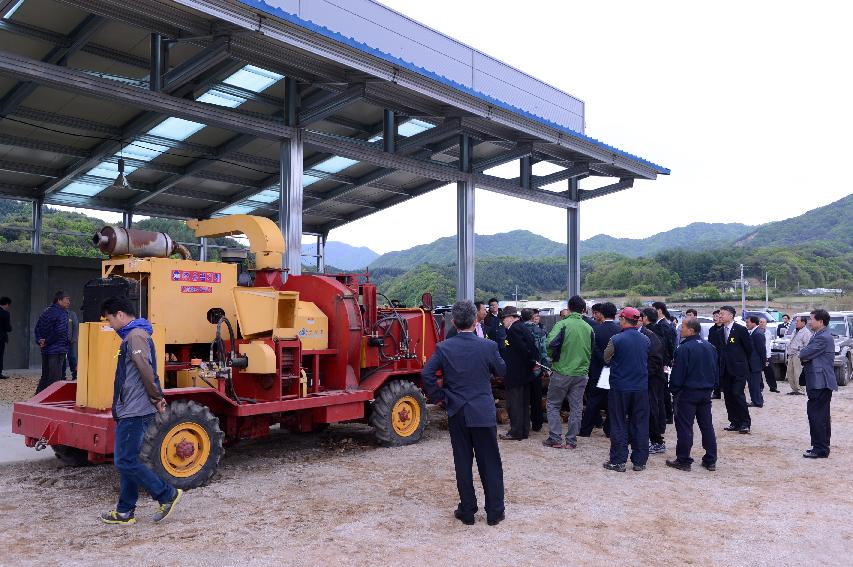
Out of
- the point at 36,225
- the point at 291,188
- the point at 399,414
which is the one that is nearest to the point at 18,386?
the point at 36,225

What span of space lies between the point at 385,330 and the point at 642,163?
9108 mm


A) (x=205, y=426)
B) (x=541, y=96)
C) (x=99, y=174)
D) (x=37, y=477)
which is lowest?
(x=37, y=477)

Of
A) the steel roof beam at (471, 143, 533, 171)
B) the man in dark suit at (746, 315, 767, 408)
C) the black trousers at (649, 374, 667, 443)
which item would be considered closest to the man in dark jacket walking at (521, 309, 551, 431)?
the black trousers at (649, 374, 667, 443)

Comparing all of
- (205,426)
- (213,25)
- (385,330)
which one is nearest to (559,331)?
(385,330)

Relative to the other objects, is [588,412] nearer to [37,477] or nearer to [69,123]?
[37,477]

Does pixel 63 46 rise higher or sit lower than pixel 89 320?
higher

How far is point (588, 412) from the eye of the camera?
348 inches

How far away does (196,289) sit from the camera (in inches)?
269

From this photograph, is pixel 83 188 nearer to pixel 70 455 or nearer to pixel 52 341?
pixel 52 341

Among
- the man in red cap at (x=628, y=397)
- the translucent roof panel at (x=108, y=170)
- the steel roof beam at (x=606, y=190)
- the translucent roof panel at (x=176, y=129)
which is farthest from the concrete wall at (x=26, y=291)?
the man in red cap at (x=628, y=397)

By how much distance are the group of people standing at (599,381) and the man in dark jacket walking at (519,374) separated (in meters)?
0.01

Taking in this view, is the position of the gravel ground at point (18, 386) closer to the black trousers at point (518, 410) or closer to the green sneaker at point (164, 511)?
the green sneaker at point (164, 511)

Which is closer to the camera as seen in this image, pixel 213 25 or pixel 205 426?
pixel 205 426

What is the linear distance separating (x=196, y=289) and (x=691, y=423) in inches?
209
